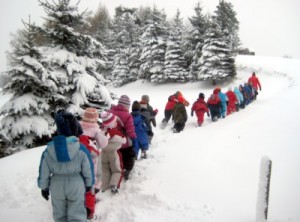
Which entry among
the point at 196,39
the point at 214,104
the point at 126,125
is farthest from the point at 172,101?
the point at 196,39

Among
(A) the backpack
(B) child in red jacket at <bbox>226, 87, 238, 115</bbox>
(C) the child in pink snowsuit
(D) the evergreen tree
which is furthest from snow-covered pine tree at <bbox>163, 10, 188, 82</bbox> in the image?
(A) the backpack

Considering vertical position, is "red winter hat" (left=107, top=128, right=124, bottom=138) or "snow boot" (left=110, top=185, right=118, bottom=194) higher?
"red winter hat" (left=107, top=128, right=124, bottom=138)

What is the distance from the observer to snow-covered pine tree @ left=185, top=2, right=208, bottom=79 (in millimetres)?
32216

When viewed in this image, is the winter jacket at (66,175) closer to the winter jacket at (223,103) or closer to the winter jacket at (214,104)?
the winter jacket at (214,104)

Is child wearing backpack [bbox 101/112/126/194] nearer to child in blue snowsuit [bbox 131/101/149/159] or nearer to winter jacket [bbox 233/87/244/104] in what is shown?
child in blue snowsuit [bbox 131/101/149/159]

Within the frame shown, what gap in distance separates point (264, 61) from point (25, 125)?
102 feet

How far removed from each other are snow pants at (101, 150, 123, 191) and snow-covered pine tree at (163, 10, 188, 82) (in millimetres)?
26751

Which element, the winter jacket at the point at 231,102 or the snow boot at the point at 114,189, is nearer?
the snow boot at the point at 114,189

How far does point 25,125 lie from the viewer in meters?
9.81

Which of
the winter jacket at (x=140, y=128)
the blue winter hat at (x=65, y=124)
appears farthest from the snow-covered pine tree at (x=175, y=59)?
the blue winter hat at (x=65, y=124)

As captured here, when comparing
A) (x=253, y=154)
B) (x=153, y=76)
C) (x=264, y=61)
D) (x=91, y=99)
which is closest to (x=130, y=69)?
(x=153, y=76)

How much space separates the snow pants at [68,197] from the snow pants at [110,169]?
1532mm

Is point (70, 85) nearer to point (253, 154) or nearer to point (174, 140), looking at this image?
point (174, 140)

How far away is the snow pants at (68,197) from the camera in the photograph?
159 inches
